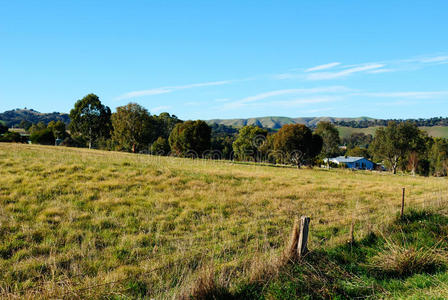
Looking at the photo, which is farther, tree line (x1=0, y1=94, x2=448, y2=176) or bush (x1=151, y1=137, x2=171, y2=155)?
bush (x1=151, y1=137, x2=171, y2=155)

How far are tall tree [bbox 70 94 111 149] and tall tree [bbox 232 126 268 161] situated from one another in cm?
4003

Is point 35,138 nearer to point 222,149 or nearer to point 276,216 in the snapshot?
point 222,149

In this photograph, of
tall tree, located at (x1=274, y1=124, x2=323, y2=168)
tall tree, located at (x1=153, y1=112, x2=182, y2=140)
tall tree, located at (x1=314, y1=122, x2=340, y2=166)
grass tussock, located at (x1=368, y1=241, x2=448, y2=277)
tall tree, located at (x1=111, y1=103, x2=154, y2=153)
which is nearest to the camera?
grass tussock, located at (x1=368, y1=241, x2=448, y2=277)

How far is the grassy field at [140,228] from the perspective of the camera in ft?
19.8

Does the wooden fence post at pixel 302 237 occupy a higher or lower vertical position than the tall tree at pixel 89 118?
lower

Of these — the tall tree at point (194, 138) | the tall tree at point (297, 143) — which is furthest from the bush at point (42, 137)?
the tall tree at point (297, 143)

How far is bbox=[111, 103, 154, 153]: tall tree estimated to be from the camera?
6012 centimetres

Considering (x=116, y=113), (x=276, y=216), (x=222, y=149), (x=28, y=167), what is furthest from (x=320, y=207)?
(x=222, y=149)

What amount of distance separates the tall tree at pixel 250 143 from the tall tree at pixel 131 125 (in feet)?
112

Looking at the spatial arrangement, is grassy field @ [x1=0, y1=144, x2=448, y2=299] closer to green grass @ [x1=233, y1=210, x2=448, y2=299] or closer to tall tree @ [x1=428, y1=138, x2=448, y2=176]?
green grass @ [x1=233, y1=210, x2=448, y2=299]

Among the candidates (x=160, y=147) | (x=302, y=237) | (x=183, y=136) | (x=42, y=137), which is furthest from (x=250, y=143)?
(x=302, y=237)

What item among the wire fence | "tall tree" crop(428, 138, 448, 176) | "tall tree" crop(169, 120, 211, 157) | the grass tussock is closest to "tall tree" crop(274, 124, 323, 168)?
"tall tree" crop(169, 120, 211, 157)

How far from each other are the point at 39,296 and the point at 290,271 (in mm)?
4621

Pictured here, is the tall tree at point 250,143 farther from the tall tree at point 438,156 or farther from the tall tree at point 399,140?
the tall tree at point 438,156
